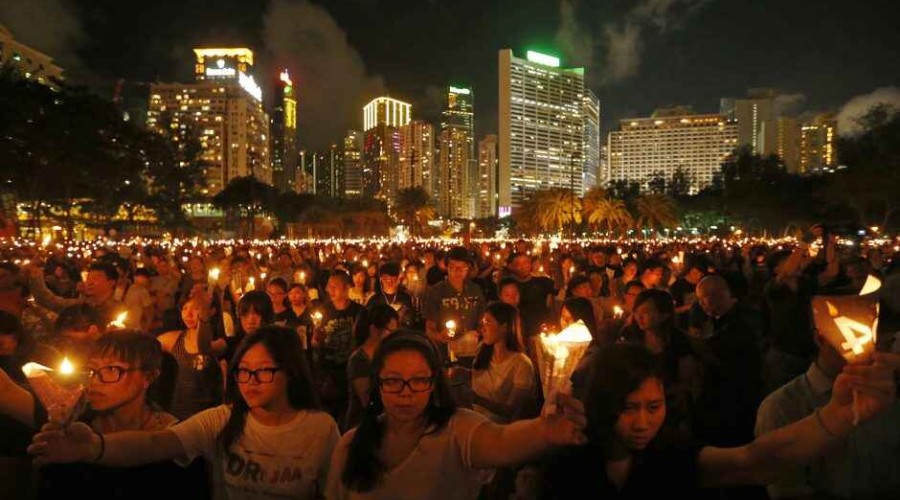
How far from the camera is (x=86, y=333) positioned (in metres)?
4.86

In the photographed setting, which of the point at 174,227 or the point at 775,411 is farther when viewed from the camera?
the point at 174,227

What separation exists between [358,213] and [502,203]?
70507mm

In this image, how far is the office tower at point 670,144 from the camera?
185 meters

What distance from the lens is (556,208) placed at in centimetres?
5962

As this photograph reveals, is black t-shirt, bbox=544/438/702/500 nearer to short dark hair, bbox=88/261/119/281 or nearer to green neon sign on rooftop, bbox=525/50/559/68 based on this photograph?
short dark hair, bbox=88/261/119/281

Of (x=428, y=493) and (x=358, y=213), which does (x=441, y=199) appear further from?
(x=428, y=493)

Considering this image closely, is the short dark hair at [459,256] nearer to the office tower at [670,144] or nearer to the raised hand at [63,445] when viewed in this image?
the raised hand at [63,445]

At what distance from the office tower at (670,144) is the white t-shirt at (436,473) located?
618 feet

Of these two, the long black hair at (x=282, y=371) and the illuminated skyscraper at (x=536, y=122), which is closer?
the long black hair at (x=282, y=371)

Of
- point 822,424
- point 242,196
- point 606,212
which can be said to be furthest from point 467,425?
point 242,196

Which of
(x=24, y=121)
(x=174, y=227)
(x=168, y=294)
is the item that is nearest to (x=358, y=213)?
(x=174, y=227)

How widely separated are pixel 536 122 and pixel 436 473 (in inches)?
5504

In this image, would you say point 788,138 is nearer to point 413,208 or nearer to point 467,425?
point 413,208

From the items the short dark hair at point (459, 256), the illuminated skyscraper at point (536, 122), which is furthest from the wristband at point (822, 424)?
the illuminated skyscraper at point (536, 122)
